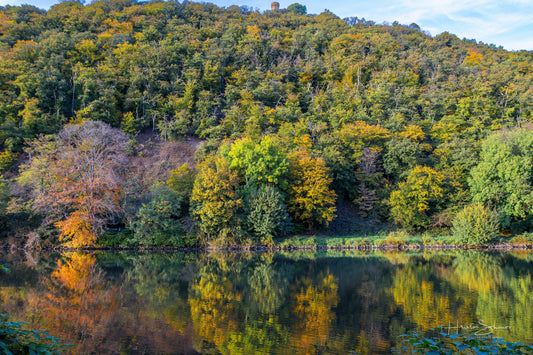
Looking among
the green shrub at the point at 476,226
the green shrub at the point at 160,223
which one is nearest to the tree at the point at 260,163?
the green shrub at the point at 160,223

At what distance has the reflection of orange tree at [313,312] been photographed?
1022cm

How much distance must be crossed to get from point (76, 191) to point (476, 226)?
32908 mm

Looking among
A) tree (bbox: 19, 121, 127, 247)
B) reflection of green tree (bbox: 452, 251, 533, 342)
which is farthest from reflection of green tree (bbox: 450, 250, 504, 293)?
tree (bbox: 19, 121, 127, 247)

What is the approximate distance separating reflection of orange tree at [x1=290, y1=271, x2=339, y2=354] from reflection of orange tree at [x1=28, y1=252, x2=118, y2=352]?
548cm

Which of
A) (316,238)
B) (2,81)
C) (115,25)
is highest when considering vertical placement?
(115,25)

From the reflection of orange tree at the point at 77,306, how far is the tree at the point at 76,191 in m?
9.99

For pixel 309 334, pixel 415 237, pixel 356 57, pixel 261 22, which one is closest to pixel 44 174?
pixel 309 334

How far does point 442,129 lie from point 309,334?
41982 millimetres

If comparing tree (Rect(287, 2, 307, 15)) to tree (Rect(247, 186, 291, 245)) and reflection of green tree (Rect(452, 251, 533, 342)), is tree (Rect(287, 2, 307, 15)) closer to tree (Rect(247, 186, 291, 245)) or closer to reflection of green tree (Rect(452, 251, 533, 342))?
tree (Rect(247, 186, 291, 245))

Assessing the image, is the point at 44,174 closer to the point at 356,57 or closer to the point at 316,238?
the point at 316,238

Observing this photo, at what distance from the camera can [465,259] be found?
83.6ft

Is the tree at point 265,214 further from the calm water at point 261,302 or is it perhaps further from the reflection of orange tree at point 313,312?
the reflection of orange tree at point 313,312

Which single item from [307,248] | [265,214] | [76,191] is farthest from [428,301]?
[76,191]

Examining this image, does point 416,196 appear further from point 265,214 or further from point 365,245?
point 265,214
